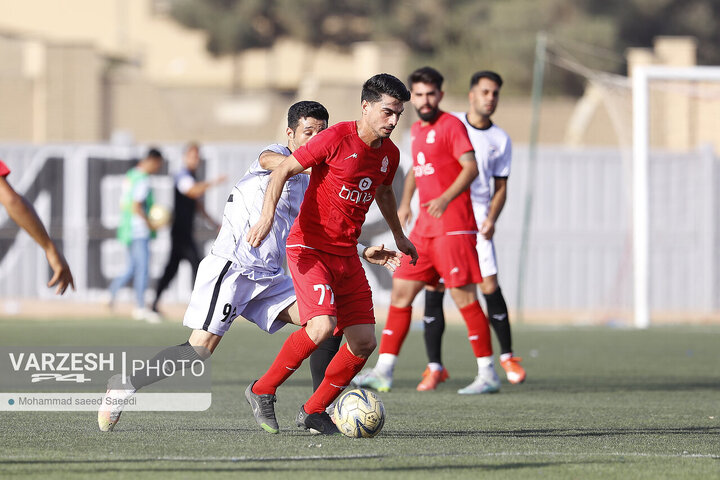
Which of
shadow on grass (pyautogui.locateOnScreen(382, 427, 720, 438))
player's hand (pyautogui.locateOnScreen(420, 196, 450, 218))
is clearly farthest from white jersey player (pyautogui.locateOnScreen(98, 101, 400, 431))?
player's hand (pyautogui.locateOnScreen(420, 196, 450, 218))

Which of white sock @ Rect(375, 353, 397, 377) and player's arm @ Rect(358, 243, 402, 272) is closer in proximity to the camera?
player's arm @ Rect(358, 243, 402, 272)

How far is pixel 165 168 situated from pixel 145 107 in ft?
61.6

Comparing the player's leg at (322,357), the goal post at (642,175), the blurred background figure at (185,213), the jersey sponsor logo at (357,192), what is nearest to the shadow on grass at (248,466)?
the jersey sponsor logo at (357,192)

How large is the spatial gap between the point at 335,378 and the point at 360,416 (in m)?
Answer: 0.32

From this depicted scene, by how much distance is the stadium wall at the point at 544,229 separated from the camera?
20234 millimetres

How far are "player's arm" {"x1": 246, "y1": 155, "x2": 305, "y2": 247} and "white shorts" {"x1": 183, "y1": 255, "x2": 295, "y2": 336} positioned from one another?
61cm

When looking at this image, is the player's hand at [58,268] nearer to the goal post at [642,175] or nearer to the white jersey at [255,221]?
the white jersey at [255,221]

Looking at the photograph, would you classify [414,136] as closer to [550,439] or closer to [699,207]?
[550,439]

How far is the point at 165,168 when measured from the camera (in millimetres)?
20609

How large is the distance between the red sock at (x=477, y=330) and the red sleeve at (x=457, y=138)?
118cm

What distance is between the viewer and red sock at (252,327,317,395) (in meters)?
6.88

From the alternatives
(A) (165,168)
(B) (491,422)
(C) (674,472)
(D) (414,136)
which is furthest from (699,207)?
(C) (674,472)

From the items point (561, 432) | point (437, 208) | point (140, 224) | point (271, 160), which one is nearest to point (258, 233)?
point (271, 160)

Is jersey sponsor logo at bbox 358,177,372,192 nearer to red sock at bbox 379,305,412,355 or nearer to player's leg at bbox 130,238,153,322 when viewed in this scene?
red sock at bbox 379,305,412,355
